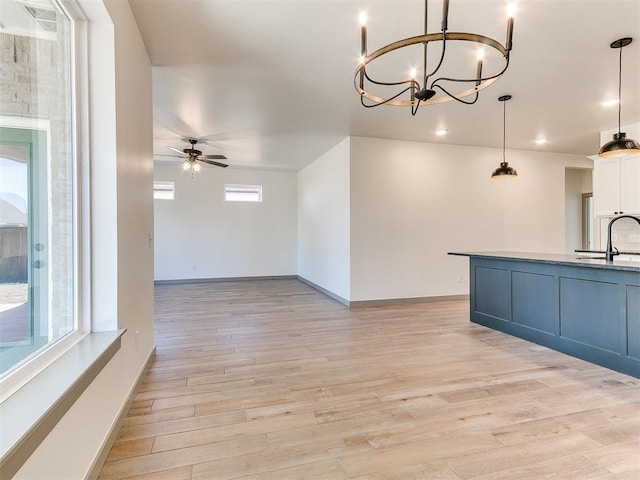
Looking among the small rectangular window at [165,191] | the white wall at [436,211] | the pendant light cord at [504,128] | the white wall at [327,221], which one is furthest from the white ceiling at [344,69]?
the small rectangular window at [165,191]

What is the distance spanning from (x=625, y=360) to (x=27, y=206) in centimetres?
426

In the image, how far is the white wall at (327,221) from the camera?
17.7ft

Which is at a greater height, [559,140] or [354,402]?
[559,140]

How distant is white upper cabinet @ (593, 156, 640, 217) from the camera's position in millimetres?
4667

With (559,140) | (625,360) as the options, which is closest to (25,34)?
(625,360)

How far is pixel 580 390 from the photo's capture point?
2465mm

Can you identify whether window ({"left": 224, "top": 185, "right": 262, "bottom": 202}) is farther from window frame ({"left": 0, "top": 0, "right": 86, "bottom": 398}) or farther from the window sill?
the window sill

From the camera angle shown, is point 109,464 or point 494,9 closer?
point 109,464

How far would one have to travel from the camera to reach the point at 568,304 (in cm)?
320

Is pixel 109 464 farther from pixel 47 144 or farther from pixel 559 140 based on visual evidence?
pixel 559 140

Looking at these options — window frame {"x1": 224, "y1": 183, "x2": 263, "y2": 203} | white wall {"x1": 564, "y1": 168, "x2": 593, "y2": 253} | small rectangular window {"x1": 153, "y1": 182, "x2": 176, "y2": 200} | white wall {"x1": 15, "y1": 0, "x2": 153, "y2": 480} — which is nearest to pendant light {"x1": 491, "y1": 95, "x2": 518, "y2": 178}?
white wall {"x1": 15, "y1": 0, "x2": 153, "y2": 480}

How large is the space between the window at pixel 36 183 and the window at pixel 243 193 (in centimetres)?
626

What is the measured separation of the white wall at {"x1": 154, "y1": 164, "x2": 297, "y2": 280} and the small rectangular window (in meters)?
0.08

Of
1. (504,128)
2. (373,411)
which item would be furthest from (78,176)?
(504,128)
